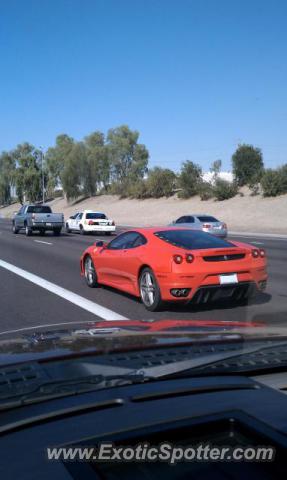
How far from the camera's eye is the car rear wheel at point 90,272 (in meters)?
12.0

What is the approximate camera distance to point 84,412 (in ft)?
8.14

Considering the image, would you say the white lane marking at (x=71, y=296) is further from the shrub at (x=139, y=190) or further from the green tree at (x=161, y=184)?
the shrub at (x=139, y=190)

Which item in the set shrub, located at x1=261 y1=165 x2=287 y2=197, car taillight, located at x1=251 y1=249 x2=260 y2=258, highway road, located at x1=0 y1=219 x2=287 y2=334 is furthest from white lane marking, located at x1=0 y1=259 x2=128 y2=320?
shrub, located at x1=261 y1=165 x2=287 y2=197

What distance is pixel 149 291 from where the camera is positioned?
9516 mm

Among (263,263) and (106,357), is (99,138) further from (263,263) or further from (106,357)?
(106,357)

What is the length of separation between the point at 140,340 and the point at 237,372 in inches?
44.4

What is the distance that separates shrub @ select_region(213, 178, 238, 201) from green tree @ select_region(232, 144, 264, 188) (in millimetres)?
1472

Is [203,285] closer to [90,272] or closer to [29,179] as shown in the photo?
[90,272]

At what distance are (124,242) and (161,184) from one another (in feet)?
199

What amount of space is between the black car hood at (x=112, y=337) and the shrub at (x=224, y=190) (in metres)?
54.0

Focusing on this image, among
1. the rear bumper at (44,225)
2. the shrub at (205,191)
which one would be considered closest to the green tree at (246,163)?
the shrub at (205,191)

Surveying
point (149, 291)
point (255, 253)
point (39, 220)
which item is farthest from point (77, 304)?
point (39, 220)

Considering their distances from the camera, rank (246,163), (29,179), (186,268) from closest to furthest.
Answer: (186,268), (246,163), (29,179)

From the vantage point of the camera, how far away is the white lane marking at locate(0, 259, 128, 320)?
9179mm
